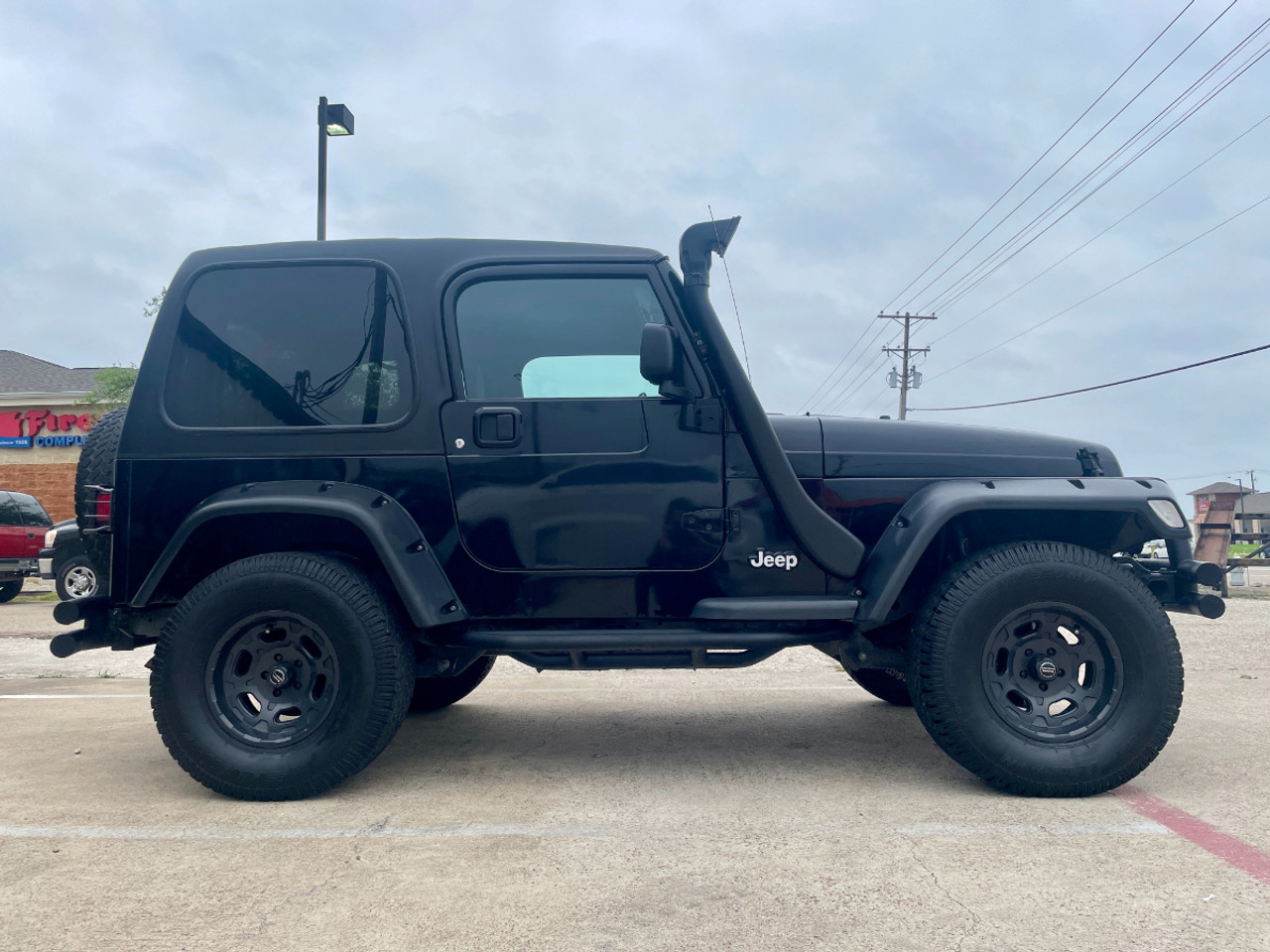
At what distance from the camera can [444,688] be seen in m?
5.25

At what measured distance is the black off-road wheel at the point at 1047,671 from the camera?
3.49m

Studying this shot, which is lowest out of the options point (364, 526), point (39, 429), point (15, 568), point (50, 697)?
point (15, 568)

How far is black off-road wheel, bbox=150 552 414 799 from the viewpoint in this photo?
→ 3545 millimetres

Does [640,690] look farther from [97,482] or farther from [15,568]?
[15,568]

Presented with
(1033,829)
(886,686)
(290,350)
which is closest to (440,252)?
(290,350)

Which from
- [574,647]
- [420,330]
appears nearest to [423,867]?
[574,647]

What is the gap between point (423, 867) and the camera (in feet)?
9.30

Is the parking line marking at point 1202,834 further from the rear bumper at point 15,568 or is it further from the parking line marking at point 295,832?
the rear bumper at point 15,568

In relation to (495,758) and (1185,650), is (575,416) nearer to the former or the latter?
(495,758)

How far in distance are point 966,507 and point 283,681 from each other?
274 cm

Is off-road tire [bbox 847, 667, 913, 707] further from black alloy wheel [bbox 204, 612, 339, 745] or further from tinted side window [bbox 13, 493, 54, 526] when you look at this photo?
tinted side window [bbox 13, 493, 54, 526]

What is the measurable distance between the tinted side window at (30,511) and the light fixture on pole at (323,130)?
7.68m

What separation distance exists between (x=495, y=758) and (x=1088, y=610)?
8.32 feet

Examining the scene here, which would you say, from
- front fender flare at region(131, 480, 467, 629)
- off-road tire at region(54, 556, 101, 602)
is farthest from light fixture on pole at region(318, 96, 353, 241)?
front fender flare at region(131, 480, 467, 629)
